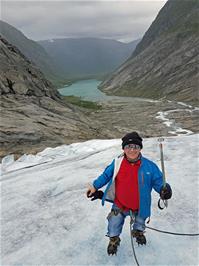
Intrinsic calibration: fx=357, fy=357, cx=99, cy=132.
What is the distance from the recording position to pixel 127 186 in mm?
5570

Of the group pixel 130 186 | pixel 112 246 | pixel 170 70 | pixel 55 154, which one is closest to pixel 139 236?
pixel 112 246

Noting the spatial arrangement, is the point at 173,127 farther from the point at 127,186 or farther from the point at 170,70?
the point at 170,70

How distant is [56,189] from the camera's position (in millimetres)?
9320

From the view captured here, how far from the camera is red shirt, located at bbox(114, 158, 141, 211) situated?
217 inches

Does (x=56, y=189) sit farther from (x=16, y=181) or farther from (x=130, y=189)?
(x=130, y=189)

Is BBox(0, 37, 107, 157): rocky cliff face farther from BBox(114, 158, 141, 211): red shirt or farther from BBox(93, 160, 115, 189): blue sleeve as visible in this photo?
BBox(114, 158, 141, 211): red shirt

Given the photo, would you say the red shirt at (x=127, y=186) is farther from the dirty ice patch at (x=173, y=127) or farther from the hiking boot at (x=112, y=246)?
the dirty ice patch at (x=173, y=127)

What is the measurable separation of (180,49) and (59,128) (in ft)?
294

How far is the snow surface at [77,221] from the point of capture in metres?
5.89

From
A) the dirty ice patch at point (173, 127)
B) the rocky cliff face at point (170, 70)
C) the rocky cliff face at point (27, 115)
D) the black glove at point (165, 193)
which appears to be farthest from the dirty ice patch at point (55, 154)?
the rocky cliff face at point (170, 70)

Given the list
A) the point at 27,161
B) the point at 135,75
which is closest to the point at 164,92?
the point at 135,75

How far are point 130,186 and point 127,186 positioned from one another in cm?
5

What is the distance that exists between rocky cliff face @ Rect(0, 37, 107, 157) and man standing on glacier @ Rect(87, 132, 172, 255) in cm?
1187

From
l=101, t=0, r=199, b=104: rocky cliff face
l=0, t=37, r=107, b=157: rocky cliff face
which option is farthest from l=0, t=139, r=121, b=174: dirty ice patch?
l=101, t=0, r=199, b=104: rocky cliff face
